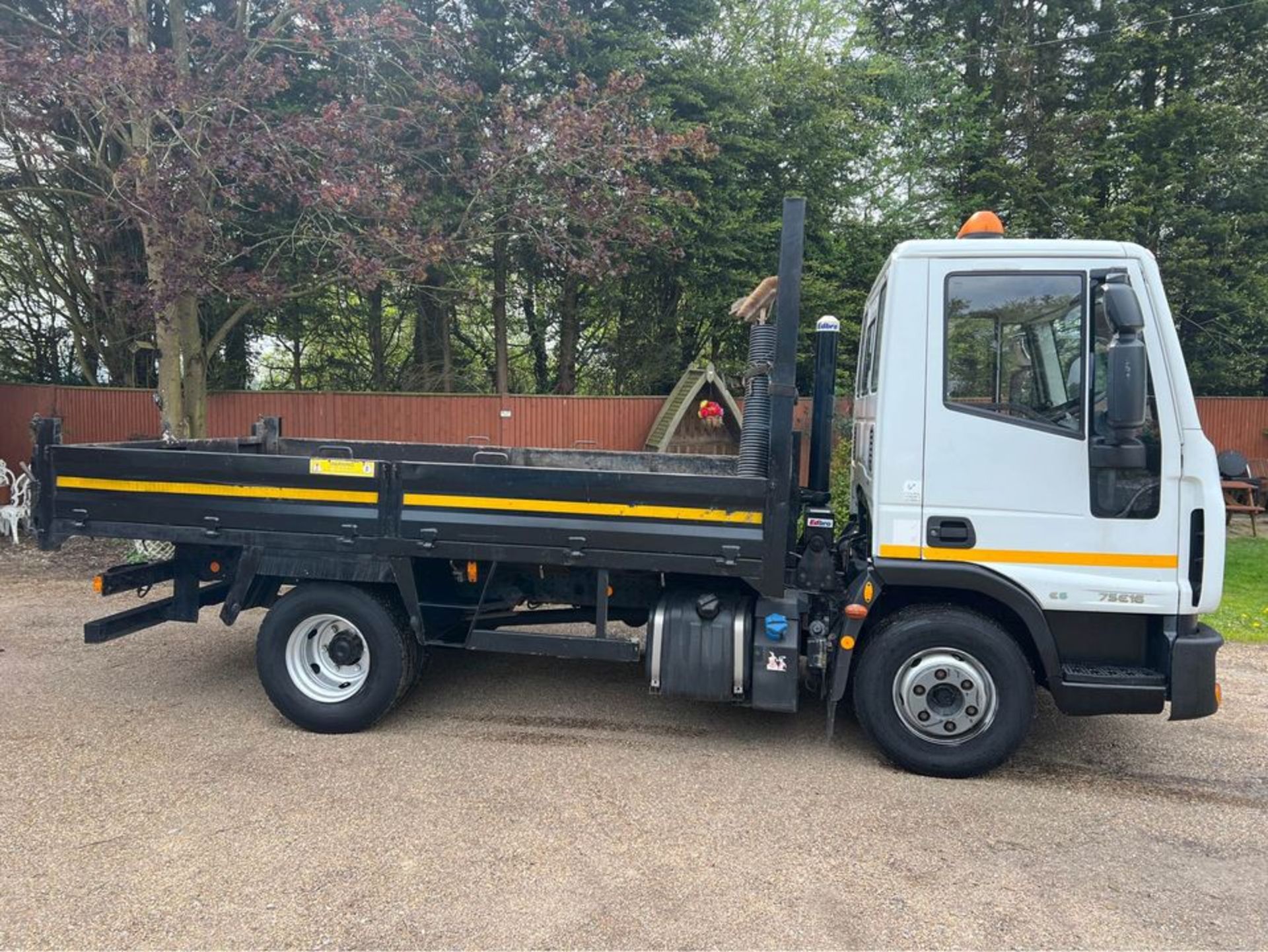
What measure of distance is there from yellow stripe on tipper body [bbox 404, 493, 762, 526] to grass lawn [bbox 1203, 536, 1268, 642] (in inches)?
171

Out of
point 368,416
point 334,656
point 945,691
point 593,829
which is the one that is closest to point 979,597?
point 945,691

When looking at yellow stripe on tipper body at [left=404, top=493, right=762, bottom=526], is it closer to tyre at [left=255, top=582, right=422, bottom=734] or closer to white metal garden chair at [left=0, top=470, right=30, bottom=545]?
tyre at [left=255, top=582, right=422, bottom=734]

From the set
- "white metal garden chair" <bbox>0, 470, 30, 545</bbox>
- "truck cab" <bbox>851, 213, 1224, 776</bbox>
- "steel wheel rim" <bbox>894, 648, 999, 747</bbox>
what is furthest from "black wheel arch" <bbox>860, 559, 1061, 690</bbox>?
"white metal garden chair" <bbox>0, 470, 30, 545</bbox>

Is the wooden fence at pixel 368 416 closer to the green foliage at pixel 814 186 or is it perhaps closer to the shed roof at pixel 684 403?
the shed roof at pixel 684 403

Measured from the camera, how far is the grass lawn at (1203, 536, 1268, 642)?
6.91m

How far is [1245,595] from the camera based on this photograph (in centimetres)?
834

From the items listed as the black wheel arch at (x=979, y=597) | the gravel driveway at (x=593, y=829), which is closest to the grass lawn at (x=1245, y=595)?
the gravel driveway at (x=593, y=829)

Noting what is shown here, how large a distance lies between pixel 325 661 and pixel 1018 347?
3925 mm

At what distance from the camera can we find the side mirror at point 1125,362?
3.33 metres

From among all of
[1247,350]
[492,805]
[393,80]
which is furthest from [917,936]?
[1247,350]

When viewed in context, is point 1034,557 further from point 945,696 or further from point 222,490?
point 222,490

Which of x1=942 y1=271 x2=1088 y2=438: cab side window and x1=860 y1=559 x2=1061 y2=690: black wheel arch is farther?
x1=860 y1=559 x2=1061 y2=690: black wheel arch

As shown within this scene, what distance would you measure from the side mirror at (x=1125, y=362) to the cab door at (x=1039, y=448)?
0.20 metres

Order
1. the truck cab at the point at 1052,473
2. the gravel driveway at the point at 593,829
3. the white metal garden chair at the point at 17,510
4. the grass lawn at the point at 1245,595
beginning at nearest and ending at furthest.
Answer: the gravel driveway at the point at 593,829
the truck cab at the point at 1052,473
the grass lawn at the point at 1245,595
the white metal garden chair at the point at 17,510
